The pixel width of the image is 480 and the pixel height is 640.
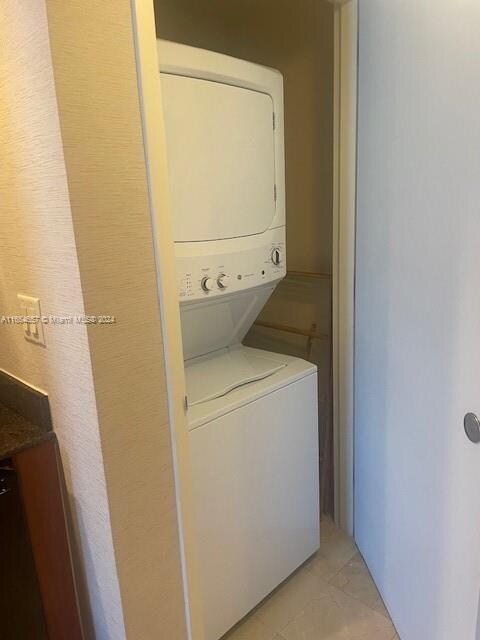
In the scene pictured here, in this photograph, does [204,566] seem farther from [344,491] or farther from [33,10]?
[33,10]

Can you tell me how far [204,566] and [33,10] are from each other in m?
1.50

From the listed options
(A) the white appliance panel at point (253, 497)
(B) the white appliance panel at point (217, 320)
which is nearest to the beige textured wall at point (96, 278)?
(A) the white appliance panel at point (253, 497)

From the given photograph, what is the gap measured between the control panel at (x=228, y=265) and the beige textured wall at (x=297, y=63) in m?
0.62

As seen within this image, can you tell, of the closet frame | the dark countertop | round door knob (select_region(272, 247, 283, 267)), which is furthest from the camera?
round door knob (select_region(272, 247, 283, 267))

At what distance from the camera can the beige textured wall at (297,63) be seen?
2055 millimetres

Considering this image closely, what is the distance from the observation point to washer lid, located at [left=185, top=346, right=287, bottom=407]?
1.53m

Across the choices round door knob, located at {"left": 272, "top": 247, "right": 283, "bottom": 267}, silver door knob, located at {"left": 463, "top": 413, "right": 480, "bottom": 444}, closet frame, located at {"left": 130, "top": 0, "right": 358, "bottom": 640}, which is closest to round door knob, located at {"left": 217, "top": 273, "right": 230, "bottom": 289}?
round door knob, located at {"left": 272, "top": 247, "right": 283, "bottom": 267}

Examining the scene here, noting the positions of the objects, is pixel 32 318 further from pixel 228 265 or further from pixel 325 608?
pixel 325 608

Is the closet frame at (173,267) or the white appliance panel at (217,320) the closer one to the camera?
the closet frame at (173,267)

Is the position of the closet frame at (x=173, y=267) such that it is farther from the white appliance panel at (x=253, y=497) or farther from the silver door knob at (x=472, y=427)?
the silver door knob at (x=472, y=427)

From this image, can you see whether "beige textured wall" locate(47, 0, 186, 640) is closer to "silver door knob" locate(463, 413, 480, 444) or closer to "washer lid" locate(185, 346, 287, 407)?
"washer lid" locate(185, 346, 287, 407)

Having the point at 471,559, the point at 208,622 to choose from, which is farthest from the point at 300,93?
the point at 208,622

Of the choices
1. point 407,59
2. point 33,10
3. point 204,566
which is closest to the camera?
point 33,10

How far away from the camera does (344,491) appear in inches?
79.0
